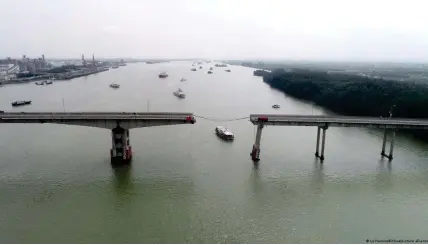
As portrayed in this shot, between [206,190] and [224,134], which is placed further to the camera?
[224,134]

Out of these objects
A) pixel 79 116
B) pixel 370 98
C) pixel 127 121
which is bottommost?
pixel 370 98

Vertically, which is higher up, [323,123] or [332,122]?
[332,122]

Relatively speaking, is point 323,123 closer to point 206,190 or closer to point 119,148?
point 206,190

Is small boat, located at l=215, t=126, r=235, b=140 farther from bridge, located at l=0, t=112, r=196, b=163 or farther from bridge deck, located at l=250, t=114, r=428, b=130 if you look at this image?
bridge, located at l=0, t=112, r=196, b=163

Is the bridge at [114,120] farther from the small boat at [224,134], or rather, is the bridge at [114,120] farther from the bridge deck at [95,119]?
the small boat at [224,134]

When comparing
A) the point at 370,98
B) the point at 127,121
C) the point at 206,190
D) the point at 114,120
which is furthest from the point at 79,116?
the point at 370,98

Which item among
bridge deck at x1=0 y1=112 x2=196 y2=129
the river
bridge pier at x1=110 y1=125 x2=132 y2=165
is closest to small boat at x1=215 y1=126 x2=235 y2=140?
the river

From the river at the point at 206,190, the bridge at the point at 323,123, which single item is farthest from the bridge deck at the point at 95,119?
the bridge at the point at 323,123

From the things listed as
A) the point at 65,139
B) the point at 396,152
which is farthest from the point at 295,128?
the point at 65,139
